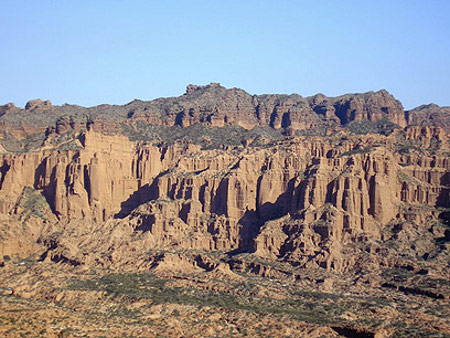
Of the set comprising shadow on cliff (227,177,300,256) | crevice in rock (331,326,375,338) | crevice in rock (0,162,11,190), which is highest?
crevice in rock (0,162,11,190)

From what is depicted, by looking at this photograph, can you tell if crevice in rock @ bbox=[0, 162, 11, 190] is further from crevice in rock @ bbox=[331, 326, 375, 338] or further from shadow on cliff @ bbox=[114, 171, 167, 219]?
crevice in rock @ bbox=[331, 326, 375, 338]

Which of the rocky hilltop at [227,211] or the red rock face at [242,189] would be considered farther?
the red rock face at [242,189]

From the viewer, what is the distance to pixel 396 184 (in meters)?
145

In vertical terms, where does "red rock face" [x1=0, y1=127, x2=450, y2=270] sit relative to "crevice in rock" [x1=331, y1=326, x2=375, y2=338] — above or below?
above

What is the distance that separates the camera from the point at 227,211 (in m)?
149

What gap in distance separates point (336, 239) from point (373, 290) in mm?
16426

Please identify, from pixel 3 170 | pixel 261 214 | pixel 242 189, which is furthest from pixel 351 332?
pixel 3 170

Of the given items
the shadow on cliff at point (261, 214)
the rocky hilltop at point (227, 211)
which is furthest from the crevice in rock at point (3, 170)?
the shadow on cliff at point (261, 214)

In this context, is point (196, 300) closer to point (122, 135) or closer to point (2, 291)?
point (2, 291)

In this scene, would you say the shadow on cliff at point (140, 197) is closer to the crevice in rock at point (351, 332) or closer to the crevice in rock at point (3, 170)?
A: the crevice in rock at point (3, 170)

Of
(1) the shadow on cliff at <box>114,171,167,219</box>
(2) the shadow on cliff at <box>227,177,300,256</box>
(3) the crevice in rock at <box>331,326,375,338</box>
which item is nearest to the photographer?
(3) the crevice in rock at <box>331,326,375,338</box>

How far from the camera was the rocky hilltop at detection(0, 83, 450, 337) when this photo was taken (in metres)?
121

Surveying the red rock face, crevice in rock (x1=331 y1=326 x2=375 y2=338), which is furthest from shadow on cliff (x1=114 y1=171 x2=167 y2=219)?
crevice in rock (x1=331 y1=326 x2=375 y2=338)

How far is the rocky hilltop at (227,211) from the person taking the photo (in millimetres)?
120812
